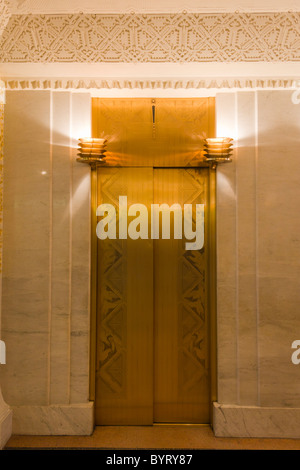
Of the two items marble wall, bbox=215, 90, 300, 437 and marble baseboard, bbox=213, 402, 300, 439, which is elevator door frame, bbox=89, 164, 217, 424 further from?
marble baseboard, bbox=213, 402, 300, 439

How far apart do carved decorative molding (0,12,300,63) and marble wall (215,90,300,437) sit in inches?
17.2

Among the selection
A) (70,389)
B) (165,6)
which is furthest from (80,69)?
(70,389)

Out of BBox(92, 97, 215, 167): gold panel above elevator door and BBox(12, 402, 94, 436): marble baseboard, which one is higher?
BBox(92, 97, 215, 167): gold panel above elevator door

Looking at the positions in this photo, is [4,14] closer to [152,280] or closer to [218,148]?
[218,148]

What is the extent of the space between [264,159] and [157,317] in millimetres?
1851

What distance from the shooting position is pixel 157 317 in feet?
12.5

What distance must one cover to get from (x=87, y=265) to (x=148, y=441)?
5.54ft

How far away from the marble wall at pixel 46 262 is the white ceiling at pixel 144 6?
2.39ft

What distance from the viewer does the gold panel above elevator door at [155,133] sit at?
385 cm

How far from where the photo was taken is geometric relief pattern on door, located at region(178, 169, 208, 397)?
12.4ft

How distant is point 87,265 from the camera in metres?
3.74

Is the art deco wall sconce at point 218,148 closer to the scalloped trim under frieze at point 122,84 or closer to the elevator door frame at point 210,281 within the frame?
the elevator door frame at point 210,281

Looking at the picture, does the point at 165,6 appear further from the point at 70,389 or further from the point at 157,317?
the point at 70,389

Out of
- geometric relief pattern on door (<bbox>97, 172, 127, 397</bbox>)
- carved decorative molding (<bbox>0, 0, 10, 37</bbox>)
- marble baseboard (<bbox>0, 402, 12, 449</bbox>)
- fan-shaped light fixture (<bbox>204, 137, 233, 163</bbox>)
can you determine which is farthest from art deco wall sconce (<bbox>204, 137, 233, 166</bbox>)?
marble baseboard (<bbox>0, 402, 12, 449</bbox>)
